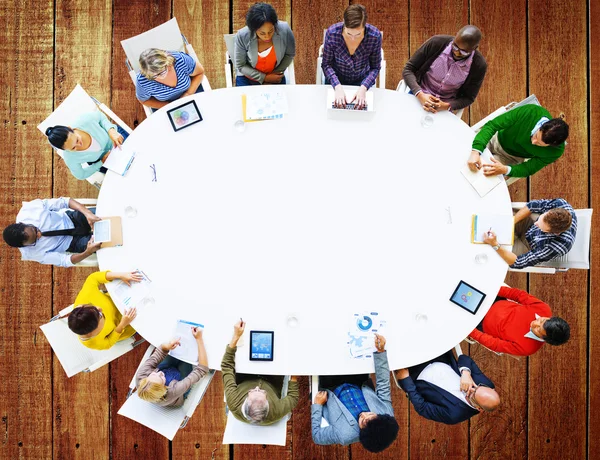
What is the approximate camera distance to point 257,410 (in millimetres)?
2176

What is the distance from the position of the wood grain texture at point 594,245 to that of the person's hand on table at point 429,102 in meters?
1.44

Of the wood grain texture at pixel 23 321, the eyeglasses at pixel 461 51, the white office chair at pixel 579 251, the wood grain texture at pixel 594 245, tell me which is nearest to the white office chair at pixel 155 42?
the wood grain texture at pixel 23 321

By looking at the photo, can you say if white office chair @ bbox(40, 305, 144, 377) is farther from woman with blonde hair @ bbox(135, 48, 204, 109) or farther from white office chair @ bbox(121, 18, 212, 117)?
white office chair @ bbox(121, 18, 212, 117)

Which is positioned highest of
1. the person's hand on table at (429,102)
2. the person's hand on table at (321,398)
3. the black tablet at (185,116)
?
the person's hand on table at (429,102)

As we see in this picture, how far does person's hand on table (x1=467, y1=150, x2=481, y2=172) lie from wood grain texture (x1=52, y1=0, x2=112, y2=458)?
7.99 feet

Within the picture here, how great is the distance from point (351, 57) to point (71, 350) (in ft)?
7.20

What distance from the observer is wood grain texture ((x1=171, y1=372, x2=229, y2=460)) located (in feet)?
9.90

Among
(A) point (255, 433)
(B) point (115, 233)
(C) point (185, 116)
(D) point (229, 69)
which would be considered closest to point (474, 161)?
(D) point (229, 69)

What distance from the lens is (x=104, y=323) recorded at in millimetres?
2293

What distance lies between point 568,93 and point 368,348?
7.60 feet

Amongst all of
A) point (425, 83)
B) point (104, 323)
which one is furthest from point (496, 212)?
point (104, 323)

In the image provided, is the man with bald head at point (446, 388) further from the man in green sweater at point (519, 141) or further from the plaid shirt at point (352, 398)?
the man in green sweater at point (519, 141)

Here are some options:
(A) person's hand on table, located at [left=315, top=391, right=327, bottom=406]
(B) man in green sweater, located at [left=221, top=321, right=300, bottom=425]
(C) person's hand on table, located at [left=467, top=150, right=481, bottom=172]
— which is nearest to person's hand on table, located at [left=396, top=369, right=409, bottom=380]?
A: (A) person's hand on table, located at [left=315, top=391, right=327, bottom=406]

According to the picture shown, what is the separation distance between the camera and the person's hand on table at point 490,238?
2.34 metres
